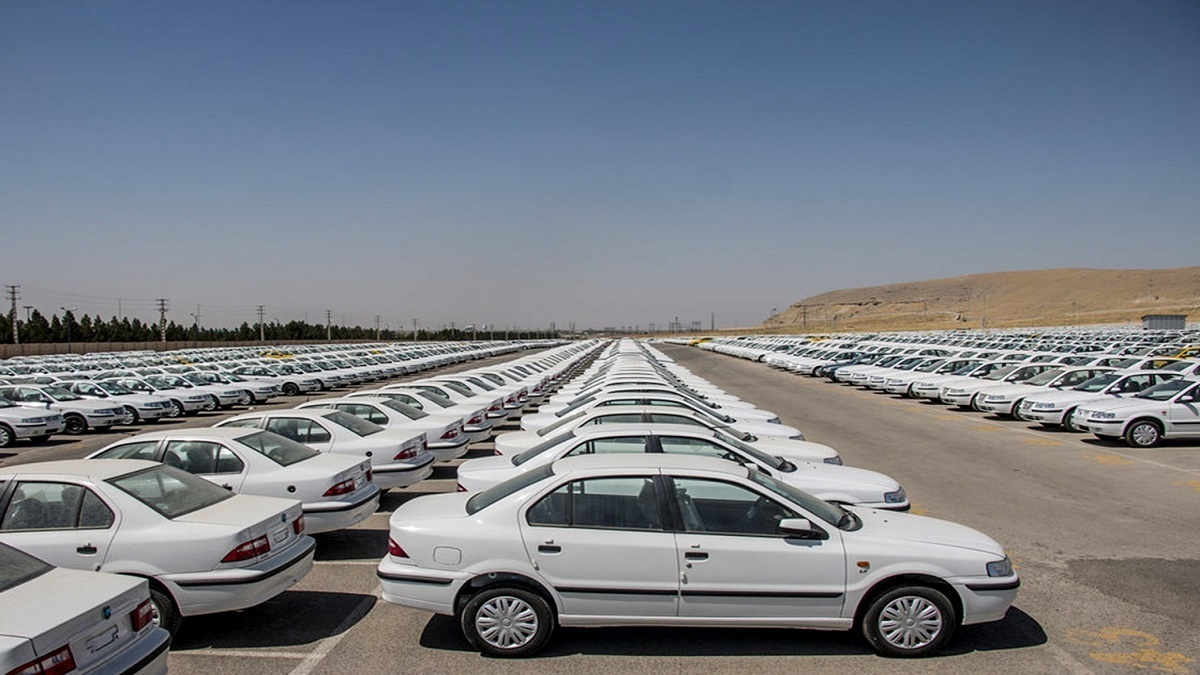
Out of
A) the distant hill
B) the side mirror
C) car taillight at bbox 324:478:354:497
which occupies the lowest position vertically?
car taillight at bbox 324:478:354:497

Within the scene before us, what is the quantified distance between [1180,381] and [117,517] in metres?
18.4

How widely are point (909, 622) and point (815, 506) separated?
→ 100 centimetres

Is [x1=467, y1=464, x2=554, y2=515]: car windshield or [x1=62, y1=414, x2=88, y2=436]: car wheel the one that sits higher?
[x1=467, y1=464, x2=554, y2=515]: car windshield

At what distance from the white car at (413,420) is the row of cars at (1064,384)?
12.4m

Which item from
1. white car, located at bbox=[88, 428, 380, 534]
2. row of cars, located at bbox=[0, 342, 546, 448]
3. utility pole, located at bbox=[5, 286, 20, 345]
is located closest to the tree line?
utility pole, located at bbox=[5, 286, 20, 345]

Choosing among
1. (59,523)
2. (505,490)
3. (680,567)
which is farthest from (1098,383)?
(59,523)

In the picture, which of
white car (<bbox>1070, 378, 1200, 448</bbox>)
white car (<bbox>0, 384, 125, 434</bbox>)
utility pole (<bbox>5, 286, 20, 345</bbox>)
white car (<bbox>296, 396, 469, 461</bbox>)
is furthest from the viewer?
utility pole (<bbox>5, 286, 20, 345</bbox>)

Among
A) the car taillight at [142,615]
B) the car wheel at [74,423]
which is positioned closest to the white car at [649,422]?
the car taillight at [142,615]

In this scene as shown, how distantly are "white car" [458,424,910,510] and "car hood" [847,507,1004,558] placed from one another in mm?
1684

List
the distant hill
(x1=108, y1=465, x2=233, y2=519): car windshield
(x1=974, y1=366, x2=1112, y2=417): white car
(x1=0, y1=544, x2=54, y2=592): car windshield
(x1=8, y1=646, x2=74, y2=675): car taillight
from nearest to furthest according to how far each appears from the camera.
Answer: (x1=8, y1=646, x2=74, y2=675): car taillight, (x1=0, y1=544, x2=54, y2=592): car windshield, (x1=108, y1=465, x2=233, y2=519): car windshield, (x1=974, y1=366, x2=1112, y2=417): white car, the distant hill

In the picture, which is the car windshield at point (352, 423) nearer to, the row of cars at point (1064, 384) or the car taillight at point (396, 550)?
the car taillight at point (396, 550)

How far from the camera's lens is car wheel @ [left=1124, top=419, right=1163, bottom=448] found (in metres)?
14.2

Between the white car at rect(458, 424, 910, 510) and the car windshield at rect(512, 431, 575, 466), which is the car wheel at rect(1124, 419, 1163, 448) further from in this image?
the car windshield at rect(512, 431, 575, 466)

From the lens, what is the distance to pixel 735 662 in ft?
16.7
